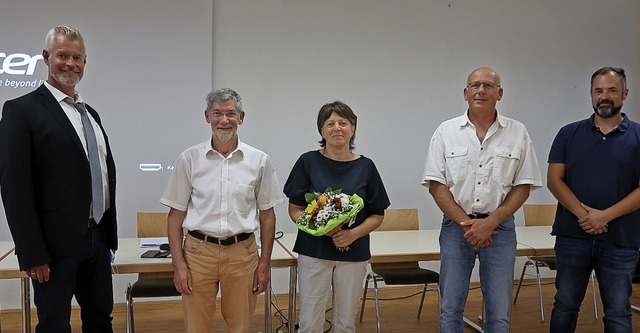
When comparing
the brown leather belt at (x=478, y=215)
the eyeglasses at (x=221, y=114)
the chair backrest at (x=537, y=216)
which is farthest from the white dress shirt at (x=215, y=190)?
the chair backrest at (x=537, y=216)

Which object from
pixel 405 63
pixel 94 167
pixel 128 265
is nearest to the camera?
pixel 94 167

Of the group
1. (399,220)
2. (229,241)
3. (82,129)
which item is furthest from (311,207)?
(399,220)

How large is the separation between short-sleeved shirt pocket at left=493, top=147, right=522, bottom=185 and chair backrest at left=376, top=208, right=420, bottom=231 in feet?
6.03

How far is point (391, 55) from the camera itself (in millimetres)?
5281

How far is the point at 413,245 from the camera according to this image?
376 cm

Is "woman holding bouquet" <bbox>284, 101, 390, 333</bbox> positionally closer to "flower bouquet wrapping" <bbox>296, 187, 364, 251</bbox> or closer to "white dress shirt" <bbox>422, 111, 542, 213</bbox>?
"flower bouquet wrapping" <bbox>296, 187, 364, 251</bbox>

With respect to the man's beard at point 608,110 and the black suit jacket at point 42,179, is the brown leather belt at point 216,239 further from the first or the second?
the man's beard at point 608,110

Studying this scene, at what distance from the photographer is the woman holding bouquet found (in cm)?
274

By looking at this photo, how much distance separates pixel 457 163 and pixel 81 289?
2049 millimetres

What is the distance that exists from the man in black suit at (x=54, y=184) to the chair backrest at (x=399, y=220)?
2.59 m

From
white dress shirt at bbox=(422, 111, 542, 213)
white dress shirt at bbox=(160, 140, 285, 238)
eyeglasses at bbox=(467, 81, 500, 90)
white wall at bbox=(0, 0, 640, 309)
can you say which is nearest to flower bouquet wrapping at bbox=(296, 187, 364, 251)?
white dress shirt at bbox=(160, 140, 285, 238)

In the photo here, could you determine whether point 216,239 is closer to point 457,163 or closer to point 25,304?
point 457,163

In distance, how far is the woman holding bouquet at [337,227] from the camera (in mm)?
2738

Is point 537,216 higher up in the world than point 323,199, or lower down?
lower down
